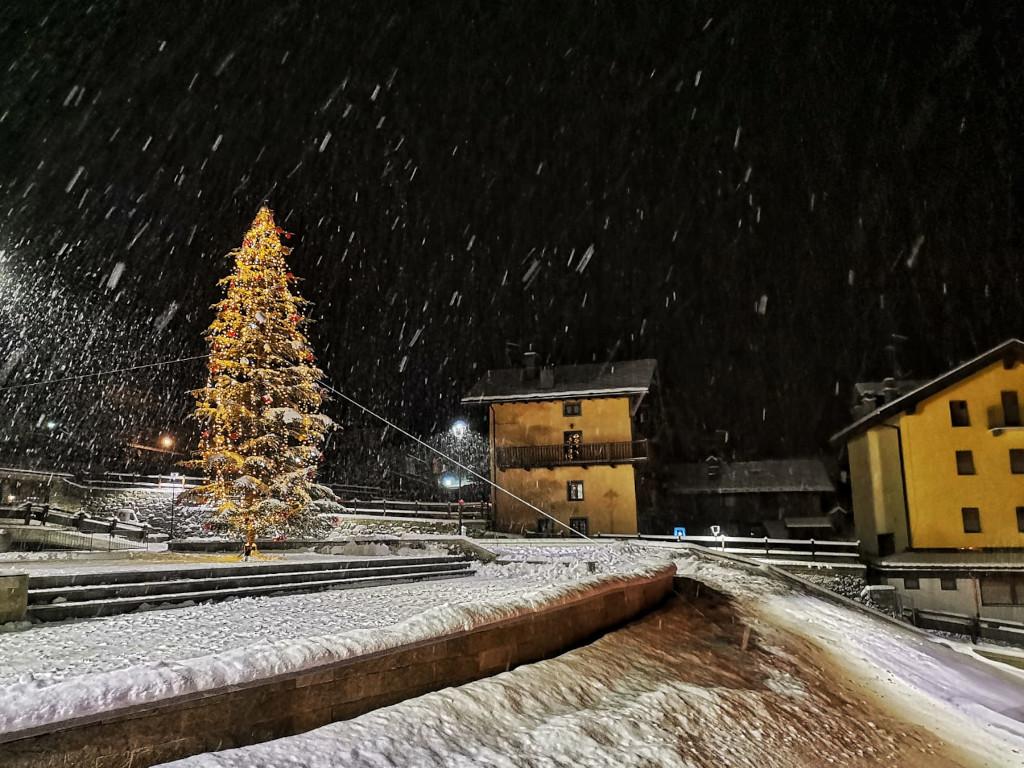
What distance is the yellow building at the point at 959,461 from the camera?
26.0 metres

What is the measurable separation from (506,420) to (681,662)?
24774mm

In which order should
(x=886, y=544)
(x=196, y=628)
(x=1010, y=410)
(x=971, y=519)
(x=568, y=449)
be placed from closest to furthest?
(x=196, y=628) → (x=971, y=519) → (x=1010, y=410) → (x=886, y=544) → (x=568, y=449)

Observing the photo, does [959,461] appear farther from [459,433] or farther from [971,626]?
[459,433]

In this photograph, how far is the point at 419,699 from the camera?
19.6ft

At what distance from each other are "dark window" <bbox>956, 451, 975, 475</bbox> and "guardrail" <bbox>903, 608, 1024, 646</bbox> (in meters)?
8.35

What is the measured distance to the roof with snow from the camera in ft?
136

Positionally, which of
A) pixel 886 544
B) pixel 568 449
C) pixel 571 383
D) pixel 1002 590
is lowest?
pixel 1002 590

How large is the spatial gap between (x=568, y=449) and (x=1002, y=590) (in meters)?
18.5

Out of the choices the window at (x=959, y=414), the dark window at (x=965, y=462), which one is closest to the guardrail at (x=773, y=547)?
the dark window at (x=965, y=462)

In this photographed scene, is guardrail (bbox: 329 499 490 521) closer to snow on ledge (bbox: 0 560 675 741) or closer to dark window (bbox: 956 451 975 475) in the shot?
dark window (bbox: 956 451 975 475)

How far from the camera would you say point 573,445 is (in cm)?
3228

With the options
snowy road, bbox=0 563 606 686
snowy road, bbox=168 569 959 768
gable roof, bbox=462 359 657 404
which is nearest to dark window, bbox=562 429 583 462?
gable roof, bbox=462 359 657 404

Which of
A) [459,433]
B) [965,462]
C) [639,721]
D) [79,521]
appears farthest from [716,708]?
[459,433]

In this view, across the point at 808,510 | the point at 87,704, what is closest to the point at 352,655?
the point at 87,704
